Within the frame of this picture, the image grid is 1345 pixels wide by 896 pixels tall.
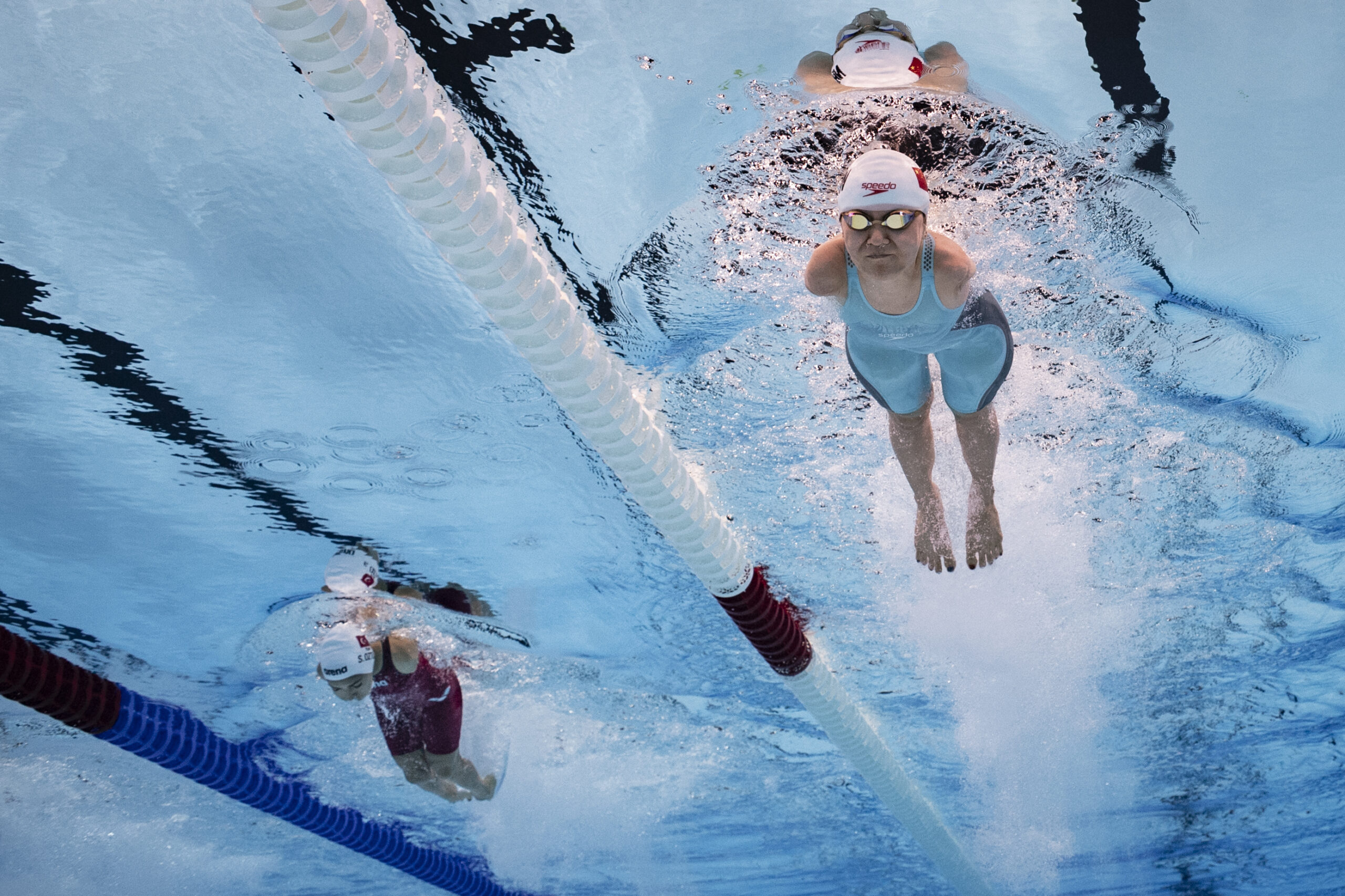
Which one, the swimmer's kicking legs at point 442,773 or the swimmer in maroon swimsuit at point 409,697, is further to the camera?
the swimmer's kicking legs at point 442,773

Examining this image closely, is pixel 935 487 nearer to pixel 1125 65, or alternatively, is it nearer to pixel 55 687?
pixel 1125 65

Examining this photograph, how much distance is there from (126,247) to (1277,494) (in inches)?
265

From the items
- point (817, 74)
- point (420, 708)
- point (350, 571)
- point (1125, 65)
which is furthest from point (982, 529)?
point (420, 708)

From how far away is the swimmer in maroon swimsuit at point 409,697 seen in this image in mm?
6113

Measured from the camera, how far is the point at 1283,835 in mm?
11852

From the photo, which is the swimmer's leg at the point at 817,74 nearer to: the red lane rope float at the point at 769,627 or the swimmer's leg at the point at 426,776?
the red lane rope float at the point at 769,627

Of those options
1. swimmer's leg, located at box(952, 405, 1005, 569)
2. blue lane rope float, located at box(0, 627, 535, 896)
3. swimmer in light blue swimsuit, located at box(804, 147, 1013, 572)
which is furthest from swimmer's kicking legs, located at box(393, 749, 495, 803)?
swimmer's leg, located at box(952, 405, 1005, 569)

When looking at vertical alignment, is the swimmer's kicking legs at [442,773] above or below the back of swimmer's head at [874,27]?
below

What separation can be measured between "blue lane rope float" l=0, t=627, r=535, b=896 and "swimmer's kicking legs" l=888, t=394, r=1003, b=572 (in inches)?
157

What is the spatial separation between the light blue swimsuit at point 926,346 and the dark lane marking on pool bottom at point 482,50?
132cm

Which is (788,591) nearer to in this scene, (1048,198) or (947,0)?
(1048,198)

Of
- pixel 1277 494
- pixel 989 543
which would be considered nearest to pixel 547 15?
pixel 989 543

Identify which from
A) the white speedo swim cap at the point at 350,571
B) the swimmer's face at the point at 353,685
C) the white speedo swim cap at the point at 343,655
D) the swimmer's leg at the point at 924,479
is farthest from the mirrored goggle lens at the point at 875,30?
the swimmer's face at the point at 353,685

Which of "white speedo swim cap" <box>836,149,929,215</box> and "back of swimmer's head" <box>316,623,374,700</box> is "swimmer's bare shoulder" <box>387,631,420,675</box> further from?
"white speedo swim cap" <box>836,149,929,215</box>
